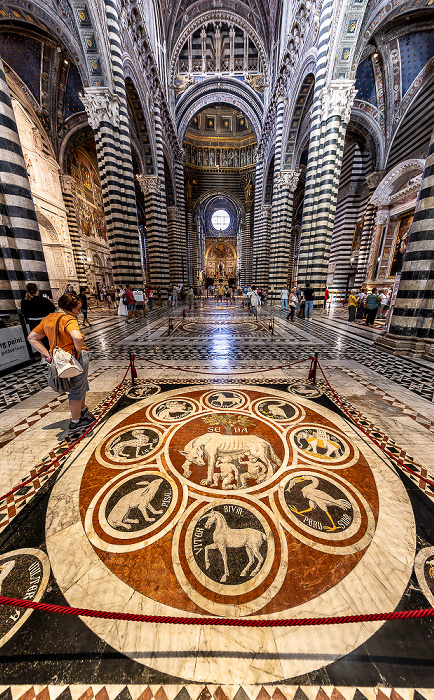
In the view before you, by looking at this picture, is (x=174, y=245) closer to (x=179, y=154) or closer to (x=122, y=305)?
(x=179, y=154)

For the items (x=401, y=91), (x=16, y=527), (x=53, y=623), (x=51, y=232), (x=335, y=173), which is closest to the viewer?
(x=53, y=623)

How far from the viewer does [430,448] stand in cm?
262

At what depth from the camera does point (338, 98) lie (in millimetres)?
10008

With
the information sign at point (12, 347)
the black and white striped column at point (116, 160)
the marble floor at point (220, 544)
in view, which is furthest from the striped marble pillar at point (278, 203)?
the information sign at point (12, 347)

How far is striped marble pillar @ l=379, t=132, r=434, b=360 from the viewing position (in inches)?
206

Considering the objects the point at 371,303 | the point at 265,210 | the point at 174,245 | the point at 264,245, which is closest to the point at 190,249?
the point at 174,245

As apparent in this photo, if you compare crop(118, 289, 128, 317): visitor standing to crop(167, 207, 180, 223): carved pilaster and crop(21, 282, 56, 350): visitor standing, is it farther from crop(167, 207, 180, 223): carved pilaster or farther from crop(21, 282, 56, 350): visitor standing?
crop(167, 207, 180, 223): carved pilaster

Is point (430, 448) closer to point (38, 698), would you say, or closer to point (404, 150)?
point (38, 698)

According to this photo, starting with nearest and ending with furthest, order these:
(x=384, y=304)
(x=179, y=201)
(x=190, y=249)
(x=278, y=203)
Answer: (x=384, y=304), (x=278, y=203), (x=179, y=201), (x=190, y=249)

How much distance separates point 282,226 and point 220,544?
18159 millimetres

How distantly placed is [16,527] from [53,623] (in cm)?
79

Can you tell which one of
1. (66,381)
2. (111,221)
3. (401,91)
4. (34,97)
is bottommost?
(66,381)

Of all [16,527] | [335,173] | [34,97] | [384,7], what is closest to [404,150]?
[384,7]

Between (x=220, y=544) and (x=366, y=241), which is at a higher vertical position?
(x=366, y=241)
